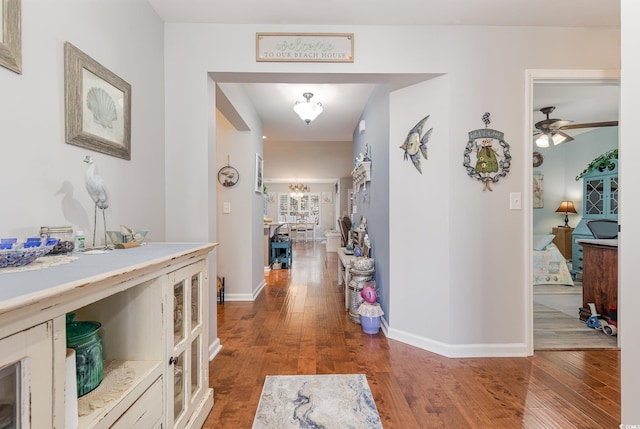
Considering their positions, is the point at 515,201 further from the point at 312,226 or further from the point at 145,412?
the point at 312,226

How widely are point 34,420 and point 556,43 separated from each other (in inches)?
127

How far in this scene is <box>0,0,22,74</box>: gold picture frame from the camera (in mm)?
975

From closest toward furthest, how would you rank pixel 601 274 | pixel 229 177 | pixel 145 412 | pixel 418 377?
pixel 145 412 → pixel 418 377 → pixel 601 274 → pixel 229 177

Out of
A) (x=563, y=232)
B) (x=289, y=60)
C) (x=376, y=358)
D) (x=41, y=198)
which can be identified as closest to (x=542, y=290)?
(x=563, y=232)

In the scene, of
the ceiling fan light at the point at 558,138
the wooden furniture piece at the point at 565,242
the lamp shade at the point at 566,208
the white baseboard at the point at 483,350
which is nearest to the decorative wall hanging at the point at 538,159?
the lamp shade at the point at 566,208

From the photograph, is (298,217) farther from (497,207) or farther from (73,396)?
(73,396)

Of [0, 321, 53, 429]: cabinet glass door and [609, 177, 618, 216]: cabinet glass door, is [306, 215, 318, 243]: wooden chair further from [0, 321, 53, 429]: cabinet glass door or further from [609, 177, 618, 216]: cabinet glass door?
[0, 321, 53, 429]: cabinet glass door

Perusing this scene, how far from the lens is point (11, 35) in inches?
39.5

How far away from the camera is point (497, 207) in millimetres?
2119

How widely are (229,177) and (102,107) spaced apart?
2.01m

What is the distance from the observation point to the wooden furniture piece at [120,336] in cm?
60

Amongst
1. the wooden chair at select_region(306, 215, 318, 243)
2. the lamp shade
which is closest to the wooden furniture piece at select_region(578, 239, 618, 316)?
the lamp shade

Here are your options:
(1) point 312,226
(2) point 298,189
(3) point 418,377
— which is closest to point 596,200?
(3) point 418,377

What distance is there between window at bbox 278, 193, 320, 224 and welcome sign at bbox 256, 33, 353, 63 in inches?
372
